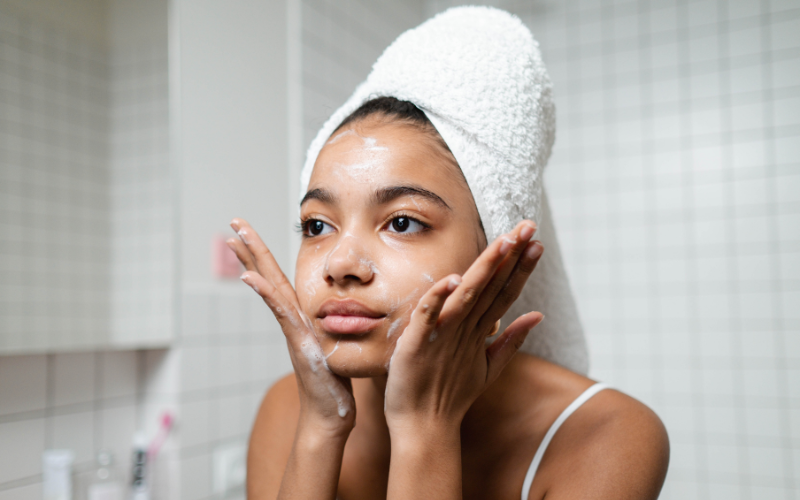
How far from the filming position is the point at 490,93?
0.68m

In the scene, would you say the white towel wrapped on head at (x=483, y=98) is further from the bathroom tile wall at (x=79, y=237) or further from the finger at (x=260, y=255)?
the bathroom tile wall at (x=79, y=237)

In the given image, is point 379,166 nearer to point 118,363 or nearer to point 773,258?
point 118,363

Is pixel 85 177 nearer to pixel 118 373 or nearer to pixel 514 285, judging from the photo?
→ pixel 118 373

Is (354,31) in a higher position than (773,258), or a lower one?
higher

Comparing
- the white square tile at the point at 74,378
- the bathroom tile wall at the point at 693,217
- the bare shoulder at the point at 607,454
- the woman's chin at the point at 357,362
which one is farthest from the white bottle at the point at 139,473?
the bathroom tile wall at the point at 693,217

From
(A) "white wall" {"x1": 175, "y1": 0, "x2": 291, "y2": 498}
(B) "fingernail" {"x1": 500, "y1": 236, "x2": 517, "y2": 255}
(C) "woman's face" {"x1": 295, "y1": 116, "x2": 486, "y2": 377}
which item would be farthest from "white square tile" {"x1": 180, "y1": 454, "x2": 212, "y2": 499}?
(B) "fingernail" {"x1": 500, "y1": 236, "x2": 517, "y2": 255}

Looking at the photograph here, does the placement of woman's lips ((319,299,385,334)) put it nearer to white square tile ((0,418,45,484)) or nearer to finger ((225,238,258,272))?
finger ((225,238,258,272))

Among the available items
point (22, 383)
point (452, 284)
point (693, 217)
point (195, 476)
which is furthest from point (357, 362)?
point (693, 217)

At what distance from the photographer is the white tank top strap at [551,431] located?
75 cm

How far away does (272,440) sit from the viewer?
2.88 ft

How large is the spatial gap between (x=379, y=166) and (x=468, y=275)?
18 centimetres

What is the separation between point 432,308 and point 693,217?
1.68 meters

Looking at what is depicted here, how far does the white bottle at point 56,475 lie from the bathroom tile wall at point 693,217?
1654 mm

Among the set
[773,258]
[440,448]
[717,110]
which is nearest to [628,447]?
[440,448]
